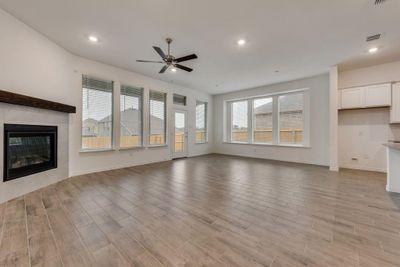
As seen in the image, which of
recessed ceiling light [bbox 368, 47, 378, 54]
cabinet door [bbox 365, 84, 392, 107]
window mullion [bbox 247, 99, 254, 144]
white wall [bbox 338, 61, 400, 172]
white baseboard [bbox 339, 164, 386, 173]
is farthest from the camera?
window mullion [bbox 247, 99, 254, 144]

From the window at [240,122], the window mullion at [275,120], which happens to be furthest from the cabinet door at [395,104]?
the window at [240,122]

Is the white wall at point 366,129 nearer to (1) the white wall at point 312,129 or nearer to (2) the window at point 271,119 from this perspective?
(1) the white wall at point 312,129

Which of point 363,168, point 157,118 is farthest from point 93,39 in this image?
point 363,168

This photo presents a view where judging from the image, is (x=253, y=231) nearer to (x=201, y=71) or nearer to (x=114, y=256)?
(x=114, y=256)

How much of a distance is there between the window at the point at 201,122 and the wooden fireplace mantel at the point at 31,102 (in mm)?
5094

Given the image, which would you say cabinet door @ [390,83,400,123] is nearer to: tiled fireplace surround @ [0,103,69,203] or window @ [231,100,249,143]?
window @ [231,100,249,143]

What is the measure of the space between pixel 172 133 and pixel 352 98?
6.08 metres

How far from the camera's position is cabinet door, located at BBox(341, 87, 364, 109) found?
16.2 ft

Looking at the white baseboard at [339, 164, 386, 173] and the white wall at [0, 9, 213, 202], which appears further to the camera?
the white baseboard at [339, 164, 386, 173]

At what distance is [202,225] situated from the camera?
2.10 meters

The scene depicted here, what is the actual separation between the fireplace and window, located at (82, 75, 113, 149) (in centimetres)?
86

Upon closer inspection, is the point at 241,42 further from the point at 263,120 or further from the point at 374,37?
the point at 263,120

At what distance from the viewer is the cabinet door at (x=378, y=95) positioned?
458 centimetres

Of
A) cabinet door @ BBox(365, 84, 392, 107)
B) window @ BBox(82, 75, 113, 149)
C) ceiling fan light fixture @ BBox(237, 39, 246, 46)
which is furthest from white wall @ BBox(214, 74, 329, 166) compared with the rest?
window @ BBox(82, 75, 113, 149)
